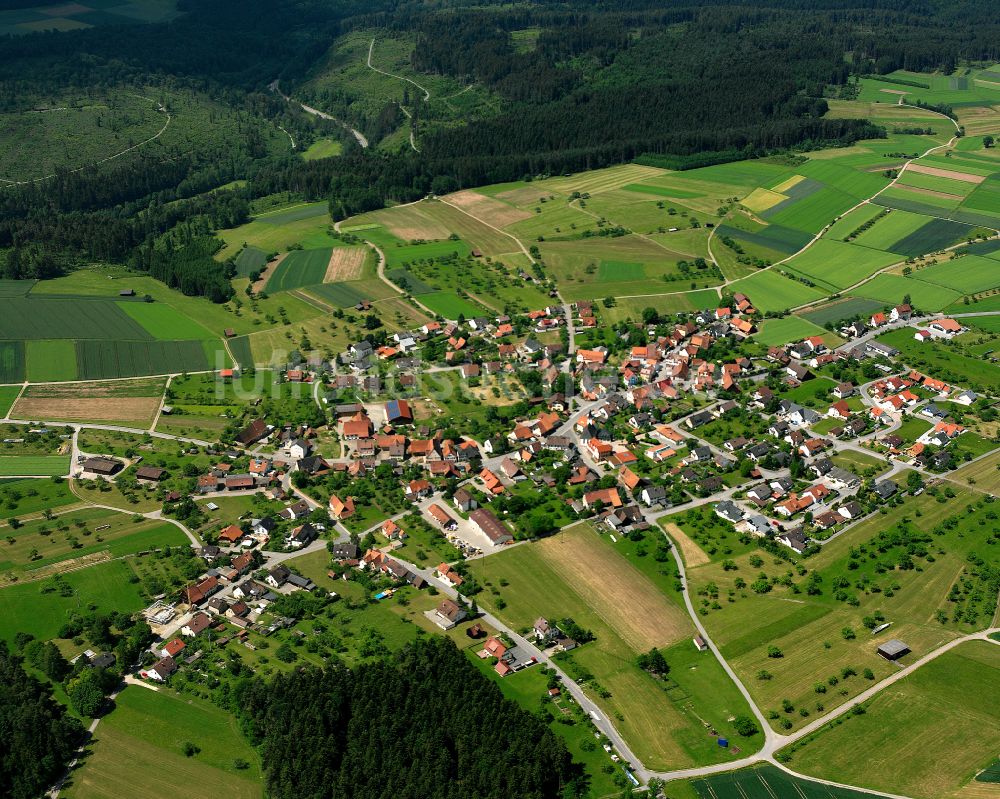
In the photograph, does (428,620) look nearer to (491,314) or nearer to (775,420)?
(775,420)

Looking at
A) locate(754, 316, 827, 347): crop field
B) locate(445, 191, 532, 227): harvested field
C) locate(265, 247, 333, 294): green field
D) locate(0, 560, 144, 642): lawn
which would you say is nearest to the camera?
locate(0, 560, 144, 642): lawn

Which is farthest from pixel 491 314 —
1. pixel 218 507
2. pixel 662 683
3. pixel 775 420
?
pixel 662 683

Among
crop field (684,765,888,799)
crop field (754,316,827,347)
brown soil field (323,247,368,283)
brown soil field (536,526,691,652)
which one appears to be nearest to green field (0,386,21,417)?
brown soil field (323,247,368,283)

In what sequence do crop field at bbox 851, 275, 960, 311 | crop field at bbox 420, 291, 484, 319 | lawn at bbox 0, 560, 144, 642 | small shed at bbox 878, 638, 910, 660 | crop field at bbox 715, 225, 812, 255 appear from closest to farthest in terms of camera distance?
small shed at bbox 878, 638, 910, 660, lawn at bbox 0, 560, 144, 642, crop field at bbox 851, 275, 960, 311, crop field at bbox 420, 291, 484, 319, crop field at bbox 715, 225, 812, 255

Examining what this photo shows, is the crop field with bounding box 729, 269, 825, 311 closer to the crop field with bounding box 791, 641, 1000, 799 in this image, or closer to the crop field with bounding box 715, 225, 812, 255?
the crop field with bounding box 715, 225, 812, 255

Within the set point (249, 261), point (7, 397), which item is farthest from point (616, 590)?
point (249, 261)

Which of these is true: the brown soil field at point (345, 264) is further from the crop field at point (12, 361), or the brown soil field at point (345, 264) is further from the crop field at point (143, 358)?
the crop field at point (12, 361)
